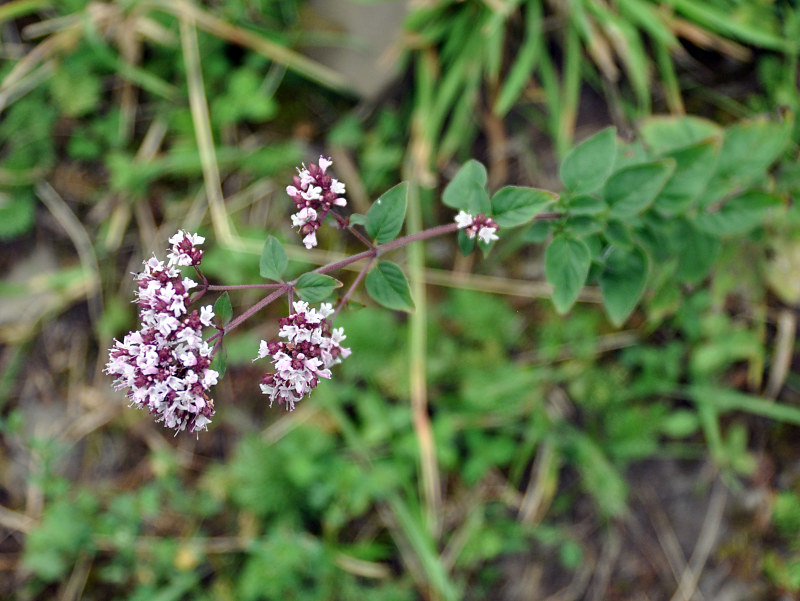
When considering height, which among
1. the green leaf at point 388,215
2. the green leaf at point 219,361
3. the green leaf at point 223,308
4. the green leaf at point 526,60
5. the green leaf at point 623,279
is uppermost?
the green leaf at point 526,60

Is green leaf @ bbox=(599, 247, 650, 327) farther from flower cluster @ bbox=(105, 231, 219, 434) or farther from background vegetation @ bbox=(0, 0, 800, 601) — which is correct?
flower cluster @ bbox=(105, 231, 219, 434)

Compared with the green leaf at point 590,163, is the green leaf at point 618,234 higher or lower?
lower

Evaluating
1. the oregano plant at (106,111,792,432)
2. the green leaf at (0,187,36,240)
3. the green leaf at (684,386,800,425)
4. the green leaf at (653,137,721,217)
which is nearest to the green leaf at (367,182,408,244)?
the oregano plant at (106,111,792,432)

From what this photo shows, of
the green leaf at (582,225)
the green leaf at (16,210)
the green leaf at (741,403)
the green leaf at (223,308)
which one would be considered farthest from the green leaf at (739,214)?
the green leaf at (16,210)

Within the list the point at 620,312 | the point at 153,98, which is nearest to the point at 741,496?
the point at 620,312

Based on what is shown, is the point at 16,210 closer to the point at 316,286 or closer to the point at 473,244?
the point at 316,286

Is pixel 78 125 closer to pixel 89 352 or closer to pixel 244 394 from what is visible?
pixel 89 352

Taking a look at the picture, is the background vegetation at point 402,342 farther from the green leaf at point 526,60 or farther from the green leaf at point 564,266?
the green leaf at point 564,266
